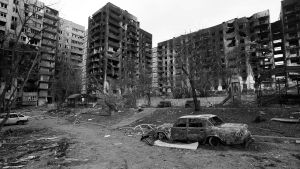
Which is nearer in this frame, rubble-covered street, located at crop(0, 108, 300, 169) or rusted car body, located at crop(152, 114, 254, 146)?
rubble-covered street, located at crop(0, 108, 300, 169)

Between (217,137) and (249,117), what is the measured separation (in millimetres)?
7853

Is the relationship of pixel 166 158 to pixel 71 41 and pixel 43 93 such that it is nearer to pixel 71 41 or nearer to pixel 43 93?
pixel 43 93

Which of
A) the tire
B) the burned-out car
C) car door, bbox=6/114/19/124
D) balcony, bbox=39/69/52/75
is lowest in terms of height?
car door, bbox=6/114/19/124

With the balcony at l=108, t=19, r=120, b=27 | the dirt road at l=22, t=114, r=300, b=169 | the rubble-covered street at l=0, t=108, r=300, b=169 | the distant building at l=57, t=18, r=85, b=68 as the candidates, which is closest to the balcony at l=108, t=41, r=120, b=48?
the balcony at l=108, t=19, r=120, b=27

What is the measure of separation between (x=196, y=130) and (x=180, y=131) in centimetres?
91

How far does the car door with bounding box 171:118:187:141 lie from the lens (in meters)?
10.0

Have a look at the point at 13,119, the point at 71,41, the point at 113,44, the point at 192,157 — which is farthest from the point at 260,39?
the point at 71,41

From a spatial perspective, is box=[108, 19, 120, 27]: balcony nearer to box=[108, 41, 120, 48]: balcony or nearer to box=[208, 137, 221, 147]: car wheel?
box=[108, 41, 120, 48]: balcony

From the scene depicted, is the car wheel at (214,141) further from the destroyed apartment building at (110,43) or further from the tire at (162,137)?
the destroyed apartment building at (110,43)

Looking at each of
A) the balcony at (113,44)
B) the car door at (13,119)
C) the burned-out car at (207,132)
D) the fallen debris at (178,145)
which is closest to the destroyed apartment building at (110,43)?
the balcony at (113,44)

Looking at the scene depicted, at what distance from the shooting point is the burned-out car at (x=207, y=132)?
27.7 feet

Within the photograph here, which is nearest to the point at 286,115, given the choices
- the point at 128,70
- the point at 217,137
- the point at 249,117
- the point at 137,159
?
the point at 249,117

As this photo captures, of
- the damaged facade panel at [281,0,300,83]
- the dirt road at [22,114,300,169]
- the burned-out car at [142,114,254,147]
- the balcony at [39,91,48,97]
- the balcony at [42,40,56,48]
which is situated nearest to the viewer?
the dirt road at [22,114,300,169]

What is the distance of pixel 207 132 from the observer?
9234mm
